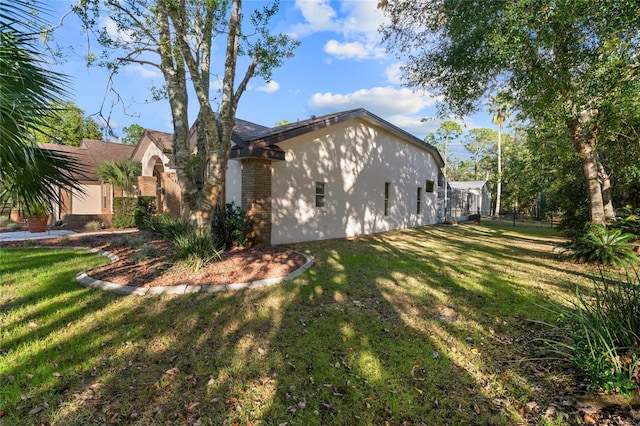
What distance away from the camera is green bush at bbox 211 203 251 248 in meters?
8.25

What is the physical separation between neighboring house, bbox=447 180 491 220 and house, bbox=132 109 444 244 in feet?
29.8

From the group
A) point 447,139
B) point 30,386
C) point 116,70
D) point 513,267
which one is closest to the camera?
point 30,386

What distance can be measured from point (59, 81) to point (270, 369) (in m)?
3.49

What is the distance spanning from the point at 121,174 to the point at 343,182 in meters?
11.4

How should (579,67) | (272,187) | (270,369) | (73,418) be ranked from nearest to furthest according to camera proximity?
(73,418)
(270,369)
(579,67)
(272,187)

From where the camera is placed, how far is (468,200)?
28.6m

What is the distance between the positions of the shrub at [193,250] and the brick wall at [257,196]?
8.26 ft

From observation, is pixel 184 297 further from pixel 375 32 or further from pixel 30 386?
pixel 375 32

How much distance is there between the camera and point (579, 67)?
587 cm

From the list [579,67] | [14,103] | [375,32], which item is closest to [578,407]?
[14,103]

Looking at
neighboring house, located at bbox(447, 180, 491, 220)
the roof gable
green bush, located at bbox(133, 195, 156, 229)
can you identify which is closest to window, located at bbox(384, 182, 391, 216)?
the roof gable

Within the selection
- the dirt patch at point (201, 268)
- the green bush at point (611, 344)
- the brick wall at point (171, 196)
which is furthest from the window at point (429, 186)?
the green bush at point (611, 344)

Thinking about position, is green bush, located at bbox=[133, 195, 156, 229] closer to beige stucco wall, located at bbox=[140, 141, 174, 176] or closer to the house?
the house

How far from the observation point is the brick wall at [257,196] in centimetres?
875
